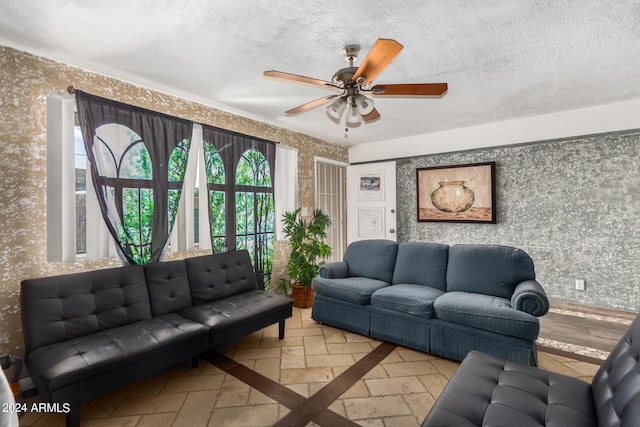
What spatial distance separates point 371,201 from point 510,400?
4087mm

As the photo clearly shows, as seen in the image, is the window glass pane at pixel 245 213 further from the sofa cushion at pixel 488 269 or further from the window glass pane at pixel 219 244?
the sofa cushion at pixel 488 269

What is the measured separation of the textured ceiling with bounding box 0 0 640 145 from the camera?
71.9 inches

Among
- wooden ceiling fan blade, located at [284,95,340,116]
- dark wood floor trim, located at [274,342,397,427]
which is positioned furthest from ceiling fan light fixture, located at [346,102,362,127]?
dark wood floor trim, located at [274,342,397,427]

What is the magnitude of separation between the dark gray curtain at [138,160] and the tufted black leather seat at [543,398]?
101 inches

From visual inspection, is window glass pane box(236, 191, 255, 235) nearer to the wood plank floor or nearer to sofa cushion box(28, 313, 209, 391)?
sofa cushion box(28, 313, 209, 391)

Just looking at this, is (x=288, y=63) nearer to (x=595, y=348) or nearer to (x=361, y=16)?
(x=361, y=16)

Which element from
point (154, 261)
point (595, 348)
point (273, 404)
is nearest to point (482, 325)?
point (595, 348)

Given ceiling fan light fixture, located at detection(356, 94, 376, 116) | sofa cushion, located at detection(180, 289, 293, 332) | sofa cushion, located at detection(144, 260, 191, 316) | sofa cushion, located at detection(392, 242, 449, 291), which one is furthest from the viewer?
sofa cushion, located at detection(392, 242, 449, 291)

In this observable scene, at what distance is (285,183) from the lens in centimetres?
422

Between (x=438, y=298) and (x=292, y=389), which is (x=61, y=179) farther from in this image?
(x=438, y=298)

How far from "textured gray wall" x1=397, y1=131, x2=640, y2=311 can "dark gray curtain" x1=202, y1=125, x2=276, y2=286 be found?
2.93 meters

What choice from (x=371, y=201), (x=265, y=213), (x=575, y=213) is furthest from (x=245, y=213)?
(x=575, y=213)

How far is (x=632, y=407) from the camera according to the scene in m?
1.01

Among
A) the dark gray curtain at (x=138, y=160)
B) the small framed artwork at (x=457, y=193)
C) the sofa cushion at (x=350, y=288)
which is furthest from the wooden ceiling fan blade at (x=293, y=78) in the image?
the small framed artwork at (x=457, y=193)
